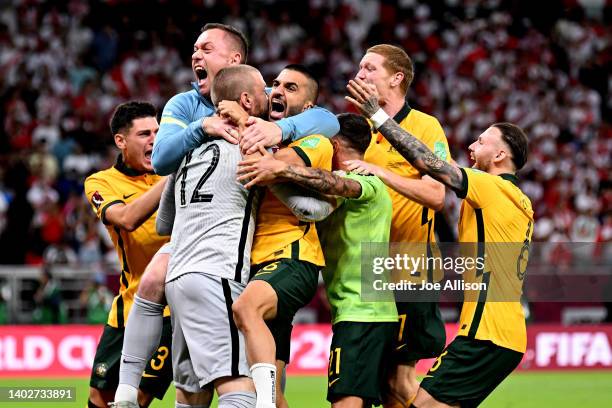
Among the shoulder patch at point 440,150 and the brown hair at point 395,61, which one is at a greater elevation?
the brown hair at point 395,61

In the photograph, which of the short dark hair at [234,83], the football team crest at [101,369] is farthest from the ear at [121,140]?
the short dark hair at [234,83]

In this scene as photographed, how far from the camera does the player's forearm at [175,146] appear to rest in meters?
6.11

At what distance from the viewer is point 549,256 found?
53.9 ft

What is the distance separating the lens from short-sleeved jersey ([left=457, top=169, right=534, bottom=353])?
6.52 m

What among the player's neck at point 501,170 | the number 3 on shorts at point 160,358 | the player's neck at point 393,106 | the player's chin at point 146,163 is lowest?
the number 3 on shorts at point 160,358

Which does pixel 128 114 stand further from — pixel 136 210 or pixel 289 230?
pixel 289 230

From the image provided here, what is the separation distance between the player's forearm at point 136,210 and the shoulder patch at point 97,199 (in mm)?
198

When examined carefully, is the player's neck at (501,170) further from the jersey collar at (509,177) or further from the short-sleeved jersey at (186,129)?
the short-sleeved jersey at (186,129)

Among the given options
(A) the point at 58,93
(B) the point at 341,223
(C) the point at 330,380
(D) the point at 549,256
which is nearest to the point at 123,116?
(B) the point at 341,223

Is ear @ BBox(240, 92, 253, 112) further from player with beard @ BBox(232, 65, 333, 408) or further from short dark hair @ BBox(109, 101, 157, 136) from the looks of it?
short dark hair @ BBox(109, 101, 157, 136)

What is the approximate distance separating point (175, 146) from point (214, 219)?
0.49m

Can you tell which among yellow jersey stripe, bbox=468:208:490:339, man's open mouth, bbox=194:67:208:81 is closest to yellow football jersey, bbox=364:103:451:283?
yellow jersey stripe, bbox=468:208:490:339

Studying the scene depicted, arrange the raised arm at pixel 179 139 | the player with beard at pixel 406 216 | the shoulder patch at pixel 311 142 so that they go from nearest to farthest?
1. the raised arm at pixel 179 139
2. the shoulder patch at pixel 311 142
3. the player with beard at pixel 406 216

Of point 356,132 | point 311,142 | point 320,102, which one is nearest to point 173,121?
point 311,142
